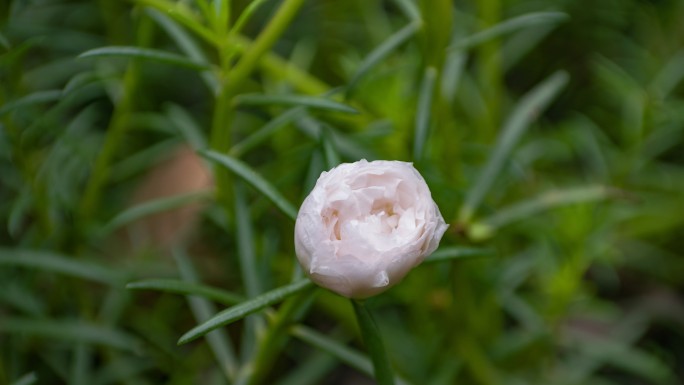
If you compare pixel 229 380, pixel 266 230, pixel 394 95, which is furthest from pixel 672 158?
pixel 229 380

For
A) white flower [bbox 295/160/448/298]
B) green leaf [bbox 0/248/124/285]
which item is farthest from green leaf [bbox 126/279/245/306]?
green leaf [bbox 0/248/124/285]

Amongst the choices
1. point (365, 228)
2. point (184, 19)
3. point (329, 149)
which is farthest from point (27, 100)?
point (365, 228)

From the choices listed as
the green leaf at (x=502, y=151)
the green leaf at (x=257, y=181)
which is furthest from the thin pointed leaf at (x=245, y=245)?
the green leaf at (x=502, y=151)

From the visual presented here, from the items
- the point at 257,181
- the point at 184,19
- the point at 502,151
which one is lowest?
the point at 502,151

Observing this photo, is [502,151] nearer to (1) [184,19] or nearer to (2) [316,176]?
(2) [316,176]

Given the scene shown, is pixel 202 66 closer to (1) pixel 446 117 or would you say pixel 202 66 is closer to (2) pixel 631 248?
(1) pixel 446 117

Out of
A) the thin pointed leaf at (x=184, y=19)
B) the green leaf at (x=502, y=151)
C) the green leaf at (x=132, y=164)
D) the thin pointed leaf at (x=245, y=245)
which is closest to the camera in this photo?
the thin pointed leaf at (x=184, y=19)

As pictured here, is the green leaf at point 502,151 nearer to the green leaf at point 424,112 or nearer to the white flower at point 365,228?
the green leaf at point 424,112
